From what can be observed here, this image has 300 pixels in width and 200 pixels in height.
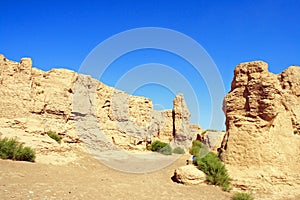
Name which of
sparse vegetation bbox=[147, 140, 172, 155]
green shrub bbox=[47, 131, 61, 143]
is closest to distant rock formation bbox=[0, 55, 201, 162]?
green shrub bbox=[47, 131, 61, 143]

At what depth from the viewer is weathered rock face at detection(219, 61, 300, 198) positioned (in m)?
9.17

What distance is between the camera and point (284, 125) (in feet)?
33.3

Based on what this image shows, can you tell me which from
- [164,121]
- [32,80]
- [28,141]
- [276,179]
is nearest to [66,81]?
[32,80]

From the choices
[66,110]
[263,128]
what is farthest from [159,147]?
[263,128]

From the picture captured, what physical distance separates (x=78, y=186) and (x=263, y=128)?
6.51 meters

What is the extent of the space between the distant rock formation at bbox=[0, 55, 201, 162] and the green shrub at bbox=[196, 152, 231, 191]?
6.38 m

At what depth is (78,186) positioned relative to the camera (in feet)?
25.2

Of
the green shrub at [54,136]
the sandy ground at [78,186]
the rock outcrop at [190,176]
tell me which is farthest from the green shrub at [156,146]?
the rock outcrop at [190,176]

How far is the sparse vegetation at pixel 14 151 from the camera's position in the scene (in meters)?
9.57

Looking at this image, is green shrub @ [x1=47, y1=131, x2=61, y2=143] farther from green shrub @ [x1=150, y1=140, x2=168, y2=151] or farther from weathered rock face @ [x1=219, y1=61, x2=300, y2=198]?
green shrub @ [x1=150, y1=140, x2=168, y2=151]

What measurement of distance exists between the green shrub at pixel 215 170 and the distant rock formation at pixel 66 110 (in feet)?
20.9

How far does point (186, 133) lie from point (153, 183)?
18.6 m

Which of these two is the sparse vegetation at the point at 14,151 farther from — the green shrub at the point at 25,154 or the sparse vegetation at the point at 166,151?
the sparse vegetation at the point at 166,151

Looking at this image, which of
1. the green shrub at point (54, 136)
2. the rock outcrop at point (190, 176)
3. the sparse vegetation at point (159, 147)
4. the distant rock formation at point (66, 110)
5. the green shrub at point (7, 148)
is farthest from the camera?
the sparse vegetation at point (159, 147)
